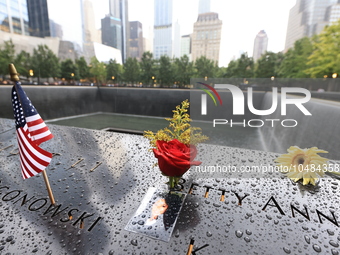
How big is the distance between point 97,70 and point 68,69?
905cm

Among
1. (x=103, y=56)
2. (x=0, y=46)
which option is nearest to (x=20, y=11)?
(x=103, y=56)

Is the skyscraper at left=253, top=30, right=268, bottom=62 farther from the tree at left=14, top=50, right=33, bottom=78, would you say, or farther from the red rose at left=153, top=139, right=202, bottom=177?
the red rose at left=153, top=139, right=202, bottom=177

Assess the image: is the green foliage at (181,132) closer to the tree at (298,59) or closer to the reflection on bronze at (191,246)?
the reflection on bronze at (191,246)

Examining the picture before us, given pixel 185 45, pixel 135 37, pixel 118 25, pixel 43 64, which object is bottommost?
pixel 43 64

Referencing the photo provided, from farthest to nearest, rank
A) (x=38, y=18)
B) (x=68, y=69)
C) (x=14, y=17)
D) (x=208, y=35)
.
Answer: (x=208, y=35), (x=38, y=18), (x=14, y=17), (x=68, y=69)

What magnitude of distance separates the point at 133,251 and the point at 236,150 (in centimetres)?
150

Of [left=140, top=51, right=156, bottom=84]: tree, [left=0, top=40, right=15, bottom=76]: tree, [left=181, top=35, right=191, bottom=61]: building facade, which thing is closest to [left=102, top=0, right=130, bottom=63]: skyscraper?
[left=181, top=35, right=191, bottom=61]: building facade

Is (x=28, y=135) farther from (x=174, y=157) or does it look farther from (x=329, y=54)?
(x=329, y=54)

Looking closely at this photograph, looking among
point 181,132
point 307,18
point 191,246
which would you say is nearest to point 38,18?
point 307,18

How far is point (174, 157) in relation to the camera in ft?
3.50

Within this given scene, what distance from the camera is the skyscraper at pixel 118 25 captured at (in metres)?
71.6

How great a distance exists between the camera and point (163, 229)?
1002 millimetres

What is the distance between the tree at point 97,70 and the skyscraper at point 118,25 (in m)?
33.5

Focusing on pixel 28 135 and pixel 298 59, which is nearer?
pixel 28 135
